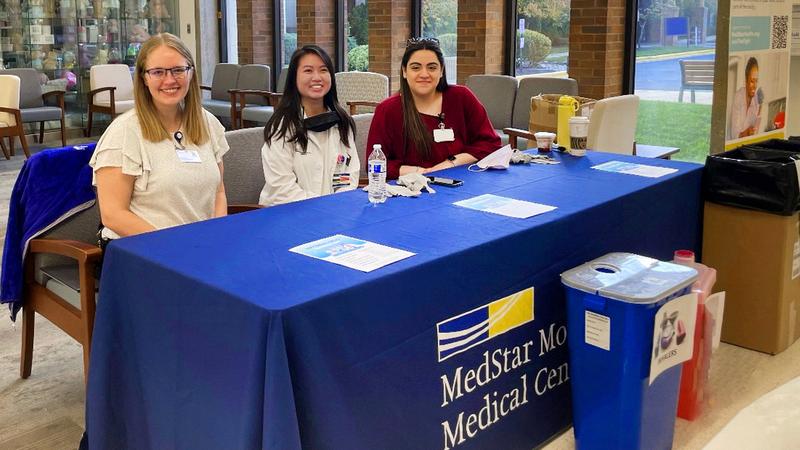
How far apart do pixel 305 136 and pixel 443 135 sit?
681 millimetres

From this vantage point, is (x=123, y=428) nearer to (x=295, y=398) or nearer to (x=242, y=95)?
(x=295, y=398)

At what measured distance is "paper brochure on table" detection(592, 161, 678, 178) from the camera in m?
3.20

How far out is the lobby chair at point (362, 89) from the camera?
738 cm

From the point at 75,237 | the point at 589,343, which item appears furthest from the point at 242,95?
the point at 589,343

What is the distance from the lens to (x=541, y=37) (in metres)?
7.53

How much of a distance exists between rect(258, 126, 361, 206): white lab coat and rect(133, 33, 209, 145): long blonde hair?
435 mm

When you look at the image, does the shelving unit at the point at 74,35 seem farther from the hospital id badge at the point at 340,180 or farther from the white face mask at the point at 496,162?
the white face mask at the point at 496,162

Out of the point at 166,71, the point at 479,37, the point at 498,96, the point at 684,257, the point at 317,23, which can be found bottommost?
the point at 684,257

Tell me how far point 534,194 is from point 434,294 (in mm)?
902

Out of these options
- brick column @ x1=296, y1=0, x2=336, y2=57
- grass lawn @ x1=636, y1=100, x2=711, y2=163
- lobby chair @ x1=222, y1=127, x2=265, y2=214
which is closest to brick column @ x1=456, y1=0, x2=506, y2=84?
grass lawn @ x1=636, y1=100, x2=711, y2=163

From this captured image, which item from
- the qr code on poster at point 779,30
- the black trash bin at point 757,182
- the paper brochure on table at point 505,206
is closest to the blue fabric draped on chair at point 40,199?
the paper brochure on table at point 505,206

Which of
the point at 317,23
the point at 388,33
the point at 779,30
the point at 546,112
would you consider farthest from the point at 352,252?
the point at 317,23

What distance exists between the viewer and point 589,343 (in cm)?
233

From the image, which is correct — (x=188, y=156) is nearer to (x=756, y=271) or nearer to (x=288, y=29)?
(x=756, y=271)
